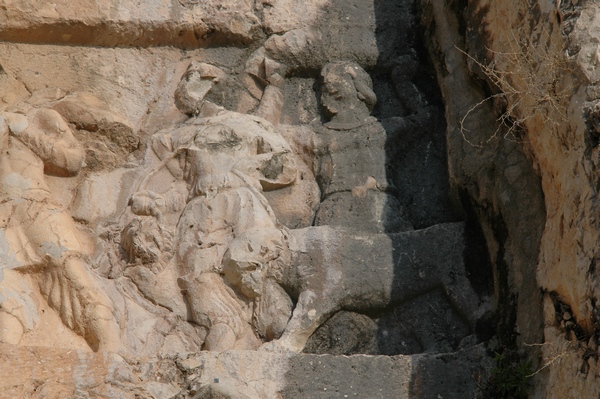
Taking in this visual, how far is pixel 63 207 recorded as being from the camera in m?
6.04

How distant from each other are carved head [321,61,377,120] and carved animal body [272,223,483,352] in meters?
0.98

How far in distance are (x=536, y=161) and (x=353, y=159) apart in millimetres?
1294

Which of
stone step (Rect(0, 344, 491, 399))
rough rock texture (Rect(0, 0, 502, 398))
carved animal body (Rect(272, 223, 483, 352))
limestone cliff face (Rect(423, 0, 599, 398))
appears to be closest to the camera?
limestone cliff face (Rect(423, 0, 599, 398))

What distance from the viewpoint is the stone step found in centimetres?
481

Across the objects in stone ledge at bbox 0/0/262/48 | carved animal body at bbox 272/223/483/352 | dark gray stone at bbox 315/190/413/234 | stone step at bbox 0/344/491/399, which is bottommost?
stone step at bbox 0/344/491/399

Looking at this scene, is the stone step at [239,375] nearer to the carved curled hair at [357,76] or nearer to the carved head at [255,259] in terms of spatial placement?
the carved head at [255,259]

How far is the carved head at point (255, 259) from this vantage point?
5.53m

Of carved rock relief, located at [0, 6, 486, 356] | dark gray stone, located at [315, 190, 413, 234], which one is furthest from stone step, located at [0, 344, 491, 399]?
dark gray stone, located at [315, 190, 413, 234]

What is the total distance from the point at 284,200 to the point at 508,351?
167 centimetres

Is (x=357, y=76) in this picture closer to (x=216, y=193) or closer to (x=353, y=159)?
(x=353, y=159)

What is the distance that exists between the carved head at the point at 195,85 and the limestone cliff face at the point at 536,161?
4.47 ft

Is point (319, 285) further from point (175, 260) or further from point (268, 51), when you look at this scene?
point (268, 51)

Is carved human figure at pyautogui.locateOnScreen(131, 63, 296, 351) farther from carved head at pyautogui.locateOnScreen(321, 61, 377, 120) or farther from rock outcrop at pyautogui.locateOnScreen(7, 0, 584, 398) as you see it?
carved head at pyautogui.locateOnScreen(321, 61, 377, 120)

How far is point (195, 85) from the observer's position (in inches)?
259
